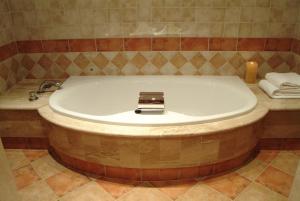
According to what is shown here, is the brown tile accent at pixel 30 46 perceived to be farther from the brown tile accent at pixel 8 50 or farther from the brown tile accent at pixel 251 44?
the brown tile accent at pixel 251 44

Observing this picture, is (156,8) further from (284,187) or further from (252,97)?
(284,187)

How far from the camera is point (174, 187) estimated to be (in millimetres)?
1763

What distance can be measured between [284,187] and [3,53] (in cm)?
252

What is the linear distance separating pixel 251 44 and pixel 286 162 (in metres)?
1.12

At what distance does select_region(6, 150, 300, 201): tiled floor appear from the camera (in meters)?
1.67

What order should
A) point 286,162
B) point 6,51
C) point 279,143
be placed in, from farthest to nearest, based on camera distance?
point 6,51 → point 279,143 → point 286,162

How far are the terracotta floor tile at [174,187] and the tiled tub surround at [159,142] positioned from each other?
0.04 meters

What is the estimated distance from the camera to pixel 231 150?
179 cm

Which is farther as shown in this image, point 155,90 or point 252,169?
Result: point 155,90

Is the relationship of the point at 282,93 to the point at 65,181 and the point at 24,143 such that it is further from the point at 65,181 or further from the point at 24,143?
the point at 24,143

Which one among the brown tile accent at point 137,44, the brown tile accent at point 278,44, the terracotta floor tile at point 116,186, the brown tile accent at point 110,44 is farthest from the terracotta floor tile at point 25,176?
the brown tile accent at point 278,44

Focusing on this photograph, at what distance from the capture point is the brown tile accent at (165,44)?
2404mm

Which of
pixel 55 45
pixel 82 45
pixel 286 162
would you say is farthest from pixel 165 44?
pixel 286 162

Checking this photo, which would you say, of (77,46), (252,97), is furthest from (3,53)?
(252,97)
